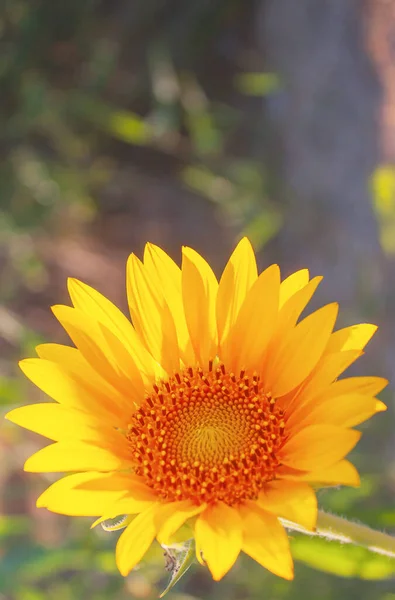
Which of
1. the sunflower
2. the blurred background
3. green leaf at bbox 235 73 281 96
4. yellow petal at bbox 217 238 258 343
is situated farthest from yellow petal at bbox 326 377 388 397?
green leaf at bbox 235 73 281 96

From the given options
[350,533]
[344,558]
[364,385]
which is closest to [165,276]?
[364,385]

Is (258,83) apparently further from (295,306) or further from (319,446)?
(319,446)

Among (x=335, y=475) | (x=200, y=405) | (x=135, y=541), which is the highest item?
(x=200, y=405)

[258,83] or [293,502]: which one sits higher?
[258,83]

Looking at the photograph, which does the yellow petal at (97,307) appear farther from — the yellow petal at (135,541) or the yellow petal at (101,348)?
the yellow petal at (135,541)

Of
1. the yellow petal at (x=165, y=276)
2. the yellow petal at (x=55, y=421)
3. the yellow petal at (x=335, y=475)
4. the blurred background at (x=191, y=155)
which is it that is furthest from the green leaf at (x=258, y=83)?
the yellow petal at (x=335, y=475)

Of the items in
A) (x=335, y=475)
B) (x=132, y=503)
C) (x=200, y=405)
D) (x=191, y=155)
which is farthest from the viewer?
(x=191, y=155)

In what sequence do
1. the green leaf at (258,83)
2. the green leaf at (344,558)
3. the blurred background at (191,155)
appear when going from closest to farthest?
the green leaf at (344,558) < the green leaf at (258,83) < the blurred background at (191,155)

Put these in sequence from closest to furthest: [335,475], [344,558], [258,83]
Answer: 1. [335,475]
2. [344,558]
3. [258,83]

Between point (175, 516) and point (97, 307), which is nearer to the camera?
point (175, 516)

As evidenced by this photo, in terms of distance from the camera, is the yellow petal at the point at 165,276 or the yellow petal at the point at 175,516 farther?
the yellow petal at the point at 165,276
